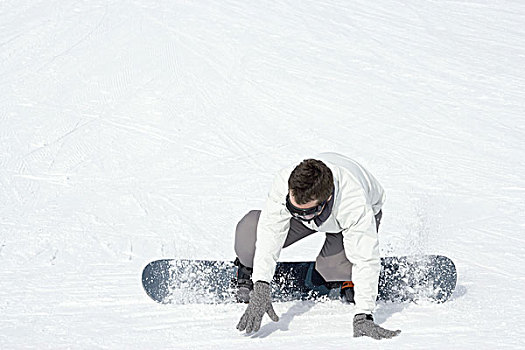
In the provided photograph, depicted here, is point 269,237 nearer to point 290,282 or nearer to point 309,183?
point 309,183

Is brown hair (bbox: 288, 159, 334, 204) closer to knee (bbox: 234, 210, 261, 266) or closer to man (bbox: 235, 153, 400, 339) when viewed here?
man (bbox: 235, 153, 400, 339)

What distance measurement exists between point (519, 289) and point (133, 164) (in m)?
3.12

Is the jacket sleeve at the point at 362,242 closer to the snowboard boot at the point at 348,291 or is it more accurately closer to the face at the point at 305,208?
the face at the point at 305,208

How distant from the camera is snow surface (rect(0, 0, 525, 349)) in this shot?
3246 millimetres

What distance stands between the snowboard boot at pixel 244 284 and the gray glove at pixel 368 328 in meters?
0.66

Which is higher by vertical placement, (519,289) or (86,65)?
(519,289)

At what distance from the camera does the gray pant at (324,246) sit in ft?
10.4

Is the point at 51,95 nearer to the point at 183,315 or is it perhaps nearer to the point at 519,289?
the point at 183,315

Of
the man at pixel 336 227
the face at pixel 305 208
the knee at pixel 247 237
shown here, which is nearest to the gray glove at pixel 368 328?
the man at pixel 336 227

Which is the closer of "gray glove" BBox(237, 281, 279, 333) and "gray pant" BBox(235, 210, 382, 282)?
"gray glove" BBox(237, 281, 279, 333)

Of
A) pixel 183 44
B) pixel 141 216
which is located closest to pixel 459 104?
pixel 183 44

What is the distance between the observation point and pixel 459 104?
6887 millimetres

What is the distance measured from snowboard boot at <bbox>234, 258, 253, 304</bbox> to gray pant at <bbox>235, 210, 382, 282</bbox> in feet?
0.28

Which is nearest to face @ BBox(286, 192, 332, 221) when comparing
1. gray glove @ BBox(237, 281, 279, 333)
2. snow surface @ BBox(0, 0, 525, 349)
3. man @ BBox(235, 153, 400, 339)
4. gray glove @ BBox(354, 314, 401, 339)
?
man @ BBox(235, 153, 400, 339)
